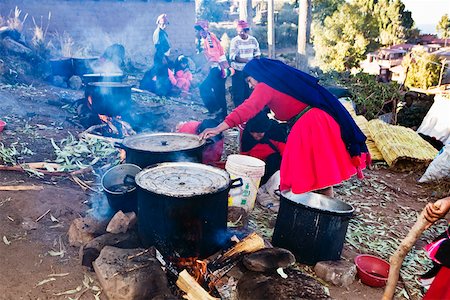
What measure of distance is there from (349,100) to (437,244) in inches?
320

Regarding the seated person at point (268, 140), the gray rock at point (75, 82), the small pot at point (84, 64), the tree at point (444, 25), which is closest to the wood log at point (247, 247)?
the seated person at point (268, 140)

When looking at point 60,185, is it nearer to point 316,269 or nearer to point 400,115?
point 316,269

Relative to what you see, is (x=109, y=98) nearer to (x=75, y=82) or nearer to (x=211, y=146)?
(x=211, y=146)

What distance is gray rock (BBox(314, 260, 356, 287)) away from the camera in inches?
144

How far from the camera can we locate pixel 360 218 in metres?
5.35

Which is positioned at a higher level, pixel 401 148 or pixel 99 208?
pixel 99 208

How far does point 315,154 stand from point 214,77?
590 cm

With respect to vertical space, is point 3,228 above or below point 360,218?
above

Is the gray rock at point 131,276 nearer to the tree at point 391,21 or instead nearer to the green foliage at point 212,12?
the tree at point 391,21

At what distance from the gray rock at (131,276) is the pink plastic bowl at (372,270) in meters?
1.97

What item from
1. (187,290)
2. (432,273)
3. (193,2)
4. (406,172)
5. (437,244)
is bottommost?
(406,172)

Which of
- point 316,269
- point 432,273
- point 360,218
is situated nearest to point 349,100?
point 360,218

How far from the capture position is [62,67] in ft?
33.8

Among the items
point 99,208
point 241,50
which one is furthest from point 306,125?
point 241,50
